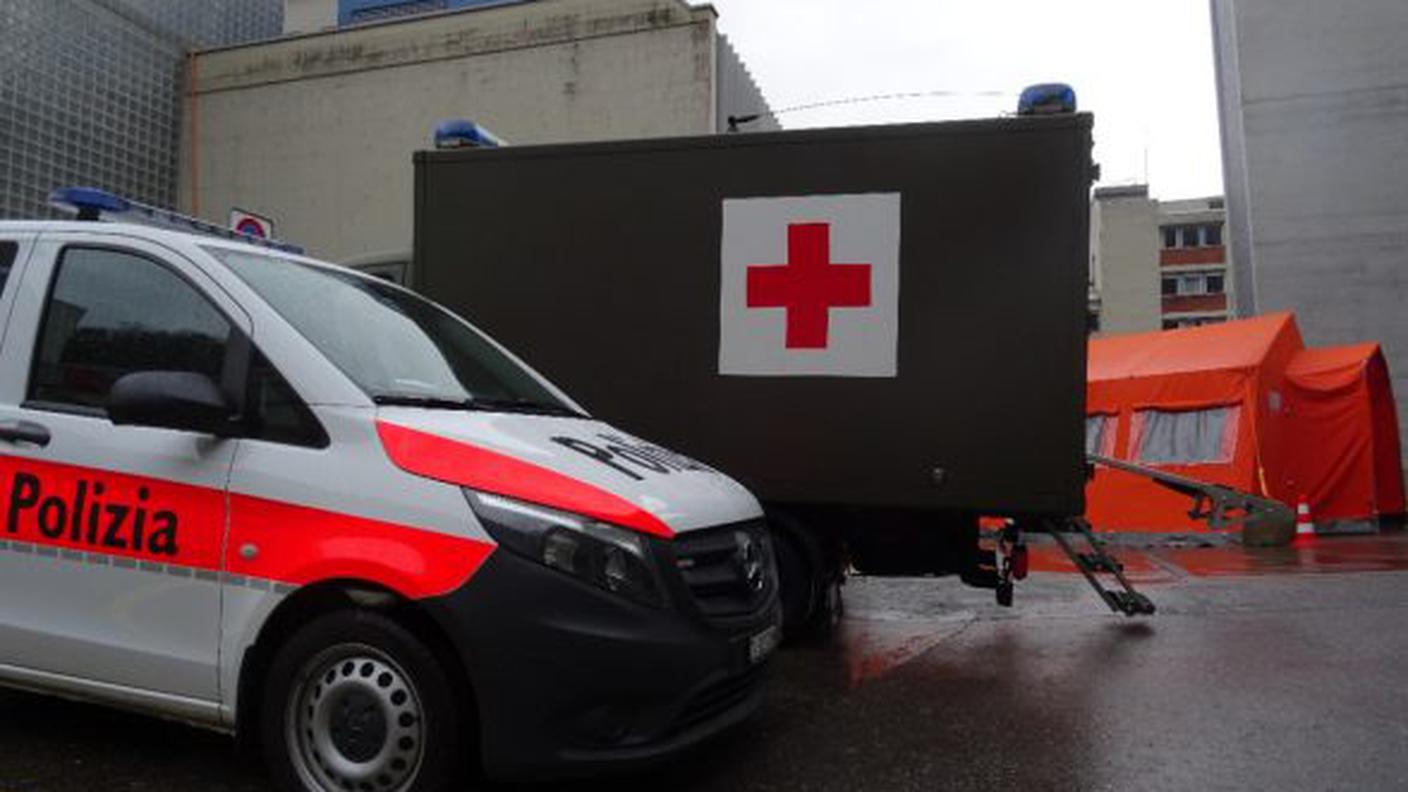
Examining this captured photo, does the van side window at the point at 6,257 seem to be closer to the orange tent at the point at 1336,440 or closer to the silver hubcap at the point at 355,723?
the silver hubcap at the point at 355,723

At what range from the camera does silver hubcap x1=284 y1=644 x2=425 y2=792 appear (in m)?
3.22

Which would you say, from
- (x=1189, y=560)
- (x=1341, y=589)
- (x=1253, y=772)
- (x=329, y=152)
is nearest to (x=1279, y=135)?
(x=1189, y=560)

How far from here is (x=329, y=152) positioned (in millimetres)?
16703

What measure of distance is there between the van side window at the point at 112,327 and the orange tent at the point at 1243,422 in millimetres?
12400

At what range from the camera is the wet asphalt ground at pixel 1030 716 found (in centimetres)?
393

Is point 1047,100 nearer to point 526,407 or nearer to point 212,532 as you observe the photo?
point 526,407

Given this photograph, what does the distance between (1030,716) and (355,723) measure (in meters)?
2.93

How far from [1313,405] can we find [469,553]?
14924 mm

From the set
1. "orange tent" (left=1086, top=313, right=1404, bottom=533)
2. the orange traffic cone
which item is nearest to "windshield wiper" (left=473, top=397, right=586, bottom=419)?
"orange tent" (left=1086, top=313, right=1404, bottom=533)

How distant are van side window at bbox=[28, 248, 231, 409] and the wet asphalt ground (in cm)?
132

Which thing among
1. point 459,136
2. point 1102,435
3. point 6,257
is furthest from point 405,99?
point 6,257

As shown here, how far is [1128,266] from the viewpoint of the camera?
65750 mm

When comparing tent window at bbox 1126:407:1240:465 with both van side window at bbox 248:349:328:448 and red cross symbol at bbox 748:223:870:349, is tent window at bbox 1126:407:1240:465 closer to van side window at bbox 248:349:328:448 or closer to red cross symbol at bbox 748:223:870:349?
red cross symbol at bbox 748:223:870:349

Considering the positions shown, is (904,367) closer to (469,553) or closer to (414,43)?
(469,553)
